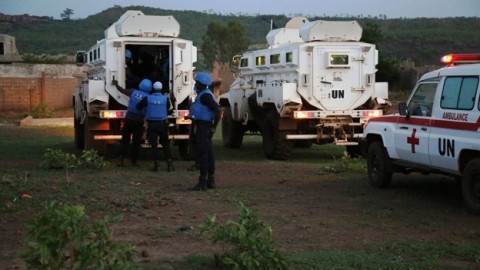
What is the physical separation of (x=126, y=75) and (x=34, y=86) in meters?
18.3

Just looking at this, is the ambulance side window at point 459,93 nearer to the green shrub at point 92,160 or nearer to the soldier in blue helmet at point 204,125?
the soldier in blue helmet at point 204,125

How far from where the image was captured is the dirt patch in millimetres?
7558

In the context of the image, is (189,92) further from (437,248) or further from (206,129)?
(437,248)

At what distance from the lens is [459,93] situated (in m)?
9.25

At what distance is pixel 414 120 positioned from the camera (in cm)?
1010

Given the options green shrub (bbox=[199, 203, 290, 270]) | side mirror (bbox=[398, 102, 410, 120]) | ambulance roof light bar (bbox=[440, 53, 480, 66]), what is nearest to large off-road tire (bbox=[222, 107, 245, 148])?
side mirror (bbox=[398, 102, 410, 120])

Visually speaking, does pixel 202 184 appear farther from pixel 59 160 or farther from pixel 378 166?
pixel 59 160

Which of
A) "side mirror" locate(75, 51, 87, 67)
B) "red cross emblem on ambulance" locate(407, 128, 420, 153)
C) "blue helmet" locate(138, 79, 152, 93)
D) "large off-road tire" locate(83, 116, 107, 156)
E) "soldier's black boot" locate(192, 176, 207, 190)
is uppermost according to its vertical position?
"side mirror" locate(75, 51, 87, 67)

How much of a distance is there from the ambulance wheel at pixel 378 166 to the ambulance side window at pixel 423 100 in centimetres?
109

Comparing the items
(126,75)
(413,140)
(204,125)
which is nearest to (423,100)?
(413,140)

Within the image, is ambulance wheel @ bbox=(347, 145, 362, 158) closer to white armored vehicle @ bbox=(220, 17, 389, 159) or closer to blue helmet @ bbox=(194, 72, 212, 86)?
white armored vehicle @ bbox=(220, 17, 389, 159)

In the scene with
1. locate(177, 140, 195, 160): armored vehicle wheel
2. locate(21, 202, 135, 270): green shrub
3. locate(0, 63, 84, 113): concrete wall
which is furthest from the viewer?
locate(0, 63, 84, 113): concrete wall

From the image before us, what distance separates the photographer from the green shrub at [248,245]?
5.66 meters

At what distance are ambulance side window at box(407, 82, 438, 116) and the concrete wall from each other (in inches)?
886
